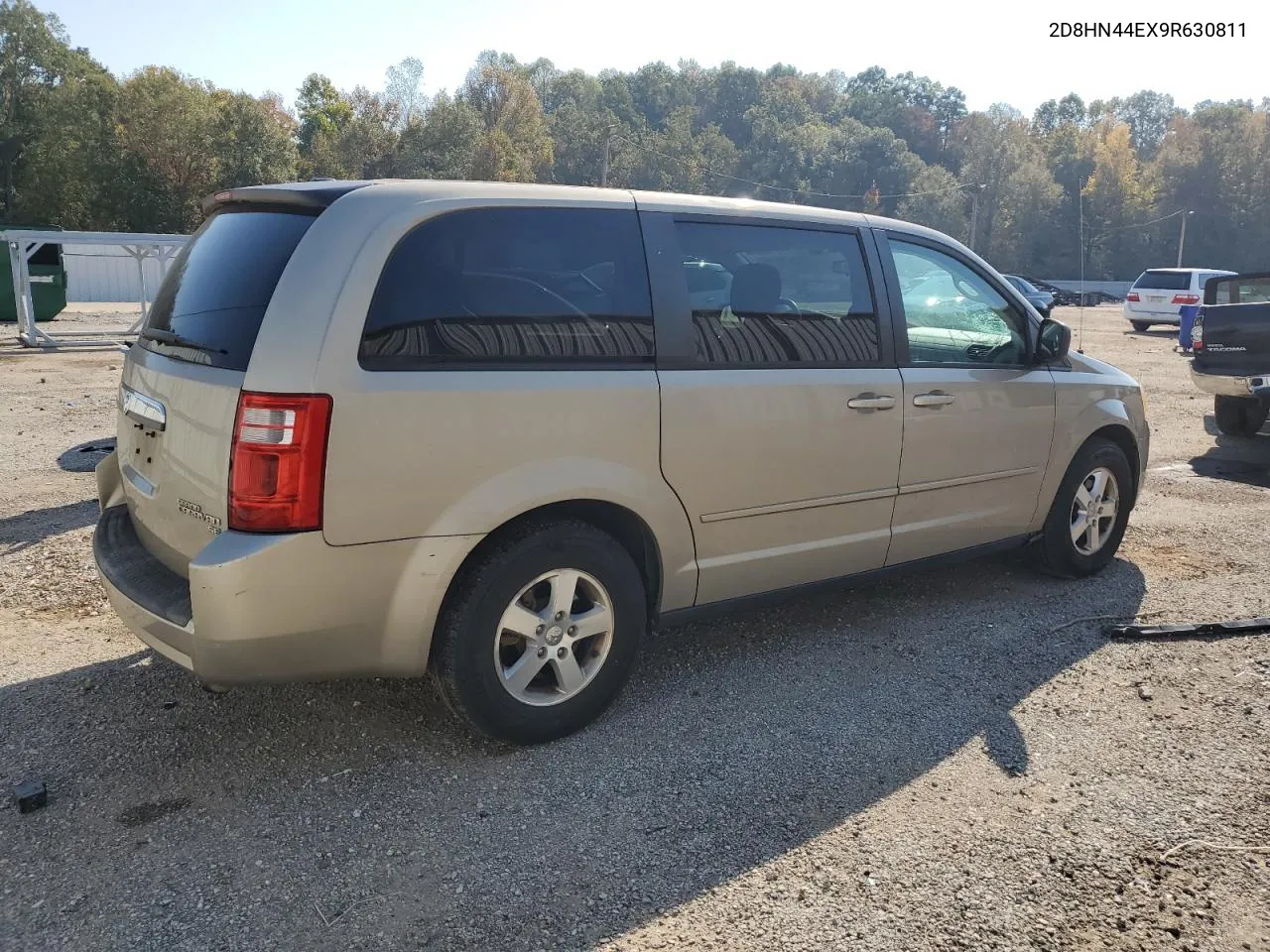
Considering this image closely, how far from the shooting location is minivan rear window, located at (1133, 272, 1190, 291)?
88.3 feet

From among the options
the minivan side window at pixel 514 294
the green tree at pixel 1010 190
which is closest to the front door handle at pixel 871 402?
the minivan side window at pixel 514 294

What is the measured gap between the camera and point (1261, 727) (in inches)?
147

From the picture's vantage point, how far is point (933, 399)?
14.4 feet

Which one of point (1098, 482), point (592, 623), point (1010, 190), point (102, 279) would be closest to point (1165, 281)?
point (1098, 482)

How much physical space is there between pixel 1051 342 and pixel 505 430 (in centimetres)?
299

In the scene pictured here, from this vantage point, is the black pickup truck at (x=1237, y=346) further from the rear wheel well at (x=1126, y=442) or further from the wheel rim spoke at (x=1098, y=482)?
the wheel rim spoke at (x=1098, y=482)

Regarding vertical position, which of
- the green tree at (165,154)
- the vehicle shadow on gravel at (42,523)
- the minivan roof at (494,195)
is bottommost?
the vehicle shadow on gravel at (42,523)

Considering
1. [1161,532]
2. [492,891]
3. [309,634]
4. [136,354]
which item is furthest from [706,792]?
[1161,532]

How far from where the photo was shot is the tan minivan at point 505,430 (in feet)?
9.62

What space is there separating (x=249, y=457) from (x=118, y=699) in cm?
152

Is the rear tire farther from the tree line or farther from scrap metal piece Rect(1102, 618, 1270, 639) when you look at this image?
scrap metal piece Rect(1102, 618, 1270, 639)

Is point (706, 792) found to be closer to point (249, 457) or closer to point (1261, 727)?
point (249, 457)

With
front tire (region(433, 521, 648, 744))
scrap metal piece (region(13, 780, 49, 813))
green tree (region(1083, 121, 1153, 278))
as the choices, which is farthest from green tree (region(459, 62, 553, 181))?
scrap metal piece (region(13, 780, 49, 813))

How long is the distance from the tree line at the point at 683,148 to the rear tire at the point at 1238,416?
286 centimetres
